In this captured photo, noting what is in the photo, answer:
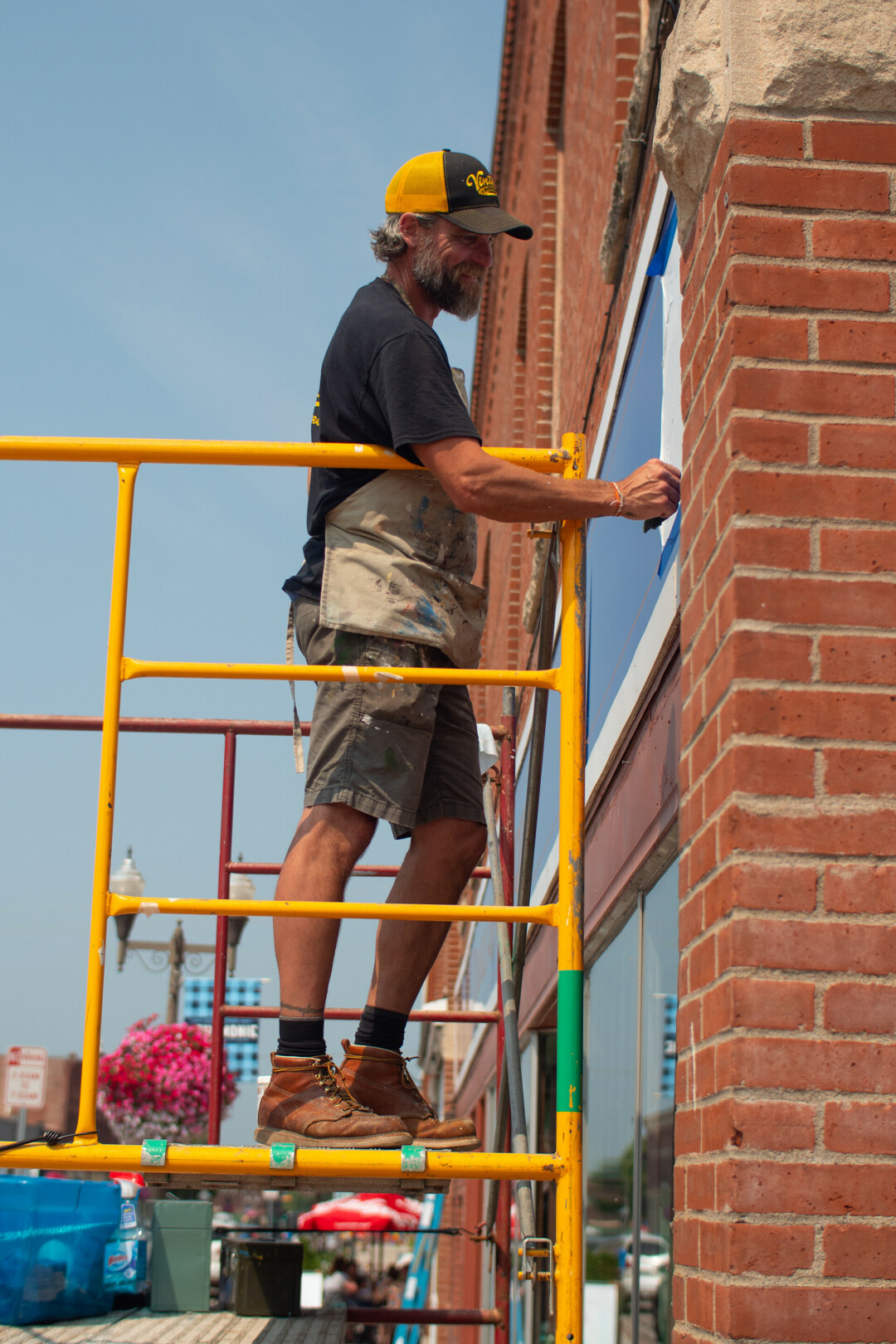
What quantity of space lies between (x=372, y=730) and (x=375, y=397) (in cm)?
74

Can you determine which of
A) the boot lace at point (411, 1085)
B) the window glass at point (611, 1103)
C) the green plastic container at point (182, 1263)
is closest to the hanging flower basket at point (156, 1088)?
the green plastic container at point (182, 1263)

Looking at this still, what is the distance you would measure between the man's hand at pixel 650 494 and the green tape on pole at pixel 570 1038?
990 mm

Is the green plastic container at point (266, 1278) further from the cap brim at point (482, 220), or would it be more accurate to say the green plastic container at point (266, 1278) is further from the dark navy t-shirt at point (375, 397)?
the cap brim at point (482, 220)

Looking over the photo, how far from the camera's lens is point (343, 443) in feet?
9.28

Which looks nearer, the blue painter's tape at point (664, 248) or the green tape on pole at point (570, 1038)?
the green tape on pole at point (570, 1038)

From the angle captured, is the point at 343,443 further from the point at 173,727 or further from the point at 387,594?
the point at 173,727

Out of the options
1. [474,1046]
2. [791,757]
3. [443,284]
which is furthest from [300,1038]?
[474,1046]

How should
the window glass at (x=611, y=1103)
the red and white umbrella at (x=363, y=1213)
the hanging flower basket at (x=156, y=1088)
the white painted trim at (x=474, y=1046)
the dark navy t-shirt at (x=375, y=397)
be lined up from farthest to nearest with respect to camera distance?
the red and white umbrella at (x=363, y=1213) < the hanging flower basket at (x=156, y=1088) < the white painted trim at (x=474, y=1046) < the window glass at (x=611, y=1103) < the dark navy t-shirt at (x=375, y=397)

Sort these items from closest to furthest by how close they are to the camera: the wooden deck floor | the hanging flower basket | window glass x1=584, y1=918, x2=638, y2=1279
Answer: the wooden deck floor < window glass x1=584, y1=918, x2=638, y2=1279 < the hanging flower basket

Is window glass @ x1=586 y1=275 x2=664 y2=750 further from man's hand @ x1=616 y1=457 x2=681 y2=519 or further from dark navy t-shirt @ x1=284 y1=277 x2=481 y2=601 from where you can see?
dark navy t-shirt @ x1=284 y1=277 x2=481 y2=601

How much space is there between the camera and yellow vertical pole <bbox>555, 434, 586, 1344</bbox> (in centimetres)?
234

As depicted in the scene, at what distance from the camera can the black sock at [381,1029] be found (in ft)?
9.32

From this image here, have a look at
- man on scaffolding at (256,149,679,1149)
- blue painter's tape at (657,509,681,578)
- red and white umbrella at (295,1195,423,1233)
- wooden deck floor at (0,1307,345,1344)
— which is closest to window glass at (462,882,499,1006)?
red and white umbrella at (295,1195,423,1233)

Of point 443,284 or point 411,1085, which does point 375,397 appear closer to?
point 443,284
